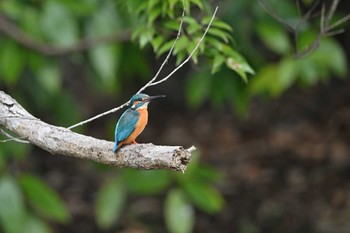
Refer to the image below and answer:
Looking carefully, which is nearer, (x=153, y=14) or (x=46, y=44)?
(x=153, y=14)

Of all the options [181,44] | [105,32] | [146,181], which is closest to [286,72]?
[105,32]

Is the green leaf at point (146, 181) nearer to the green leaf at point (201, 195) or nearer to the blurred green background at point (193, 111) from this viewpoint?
the blurred green background at point (193, 111)

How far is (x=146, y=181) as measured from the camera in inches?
263

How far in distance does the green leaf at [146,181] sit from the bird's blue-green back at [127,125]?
365 centimetres

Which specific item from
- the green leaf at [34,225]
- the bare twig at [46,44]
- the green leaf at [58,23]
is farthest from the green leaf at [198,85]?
the green leaf at [34,225]

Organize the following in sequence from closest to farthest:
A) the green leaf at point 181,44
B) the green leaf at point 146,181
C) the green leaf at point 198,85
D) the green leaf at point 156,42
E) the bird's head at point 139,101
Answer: the bird's head at point 139,101, the green leaf at point 181,44, the green leaf at point 156,42, the green leaf at point 198,85, the green leaf at point 146,181

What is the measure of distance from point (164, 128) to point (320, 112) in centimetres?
215

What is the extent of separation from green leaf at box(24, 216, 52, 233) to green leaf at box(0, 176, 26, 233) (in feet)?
0.43

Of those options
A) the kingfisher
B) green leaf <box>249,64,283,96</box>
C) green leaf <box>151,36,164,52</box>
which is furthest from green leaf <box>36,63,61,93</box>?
the kingfisher

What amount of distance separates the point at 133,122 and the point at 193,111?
8.00 m

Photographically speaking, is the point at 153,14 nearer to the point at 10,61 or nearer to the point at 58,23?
the point at 58,23

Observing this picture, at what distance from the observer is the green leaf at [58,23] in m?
5.68

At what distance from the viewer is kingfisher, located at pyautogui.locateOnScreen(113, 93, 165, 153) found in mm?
2783

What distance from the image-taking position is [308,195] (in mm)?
8875
